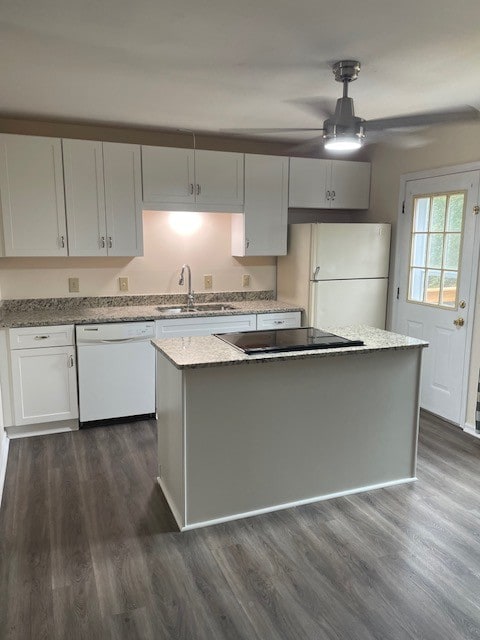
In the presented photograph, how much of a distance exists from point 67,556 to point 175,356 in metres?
1.06

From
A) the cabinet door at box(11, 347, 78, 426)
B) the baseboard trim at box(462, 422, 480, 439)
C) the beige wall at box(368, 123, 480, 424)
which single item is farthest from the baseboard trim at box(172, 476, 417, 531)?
the cabinet door at box(11, 347, 78, 426)

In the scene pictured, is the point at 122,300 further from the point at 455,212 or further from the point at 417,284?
the point at 455,212

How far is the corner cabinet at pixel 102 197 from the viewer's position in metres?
3.65

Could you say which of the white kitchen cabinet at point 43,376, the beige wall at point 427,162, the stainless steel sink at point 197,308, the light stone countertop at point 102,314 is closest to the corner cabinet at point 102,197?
the light stone countertop at point 102,314

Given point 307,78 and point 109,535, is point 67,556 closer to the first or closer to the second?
point 109,535

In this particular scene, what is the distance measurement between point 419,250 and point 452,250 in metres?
0.37

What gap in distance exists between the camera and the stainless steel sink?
4188mm

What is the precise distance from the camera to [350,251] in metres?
4.18

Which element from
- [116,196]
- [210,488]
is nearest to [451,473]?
[210,488]

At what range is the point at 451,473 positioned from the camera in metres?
3.08

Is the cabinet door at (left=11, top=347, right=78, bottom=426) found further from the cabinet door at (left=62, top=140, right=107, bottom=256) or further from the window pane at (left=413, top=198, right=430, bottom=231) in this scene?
the window pane at (left=413, top=198, right=430, bottom=231)

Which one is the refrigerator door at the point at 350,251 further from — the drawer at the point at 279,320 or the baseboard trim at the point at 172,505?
the baseboard trim at the point at 172,505

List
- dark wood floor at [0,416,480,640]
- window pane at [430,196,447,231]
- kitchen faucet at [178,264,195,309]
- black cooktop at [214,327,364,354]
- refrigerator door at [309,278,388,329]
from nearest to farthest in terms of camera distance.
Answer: dark wood floor at [0,416,480,640]
black cooktop at [214,327,364,354]
window pane at [430,196,447,231]
refrigerator door at [309,278,388,329]
kitchen faucet at [178,264,195,309]

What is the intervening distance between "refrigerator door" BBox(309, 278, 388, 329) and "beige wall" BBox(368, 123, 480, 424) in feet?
2.19
